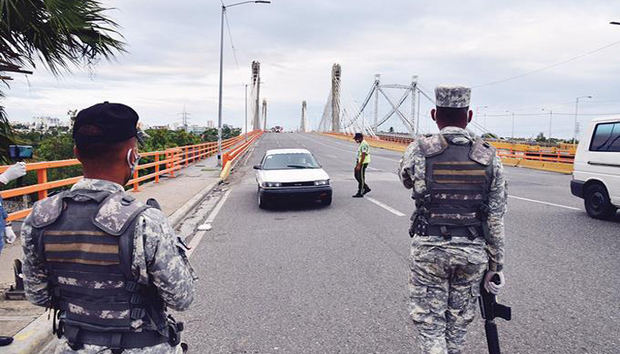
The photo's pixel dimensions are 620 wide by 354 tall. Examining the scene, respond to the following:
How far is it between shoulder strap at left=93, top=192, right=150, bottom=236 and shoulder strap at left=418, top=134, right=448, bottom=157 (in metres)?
1.83

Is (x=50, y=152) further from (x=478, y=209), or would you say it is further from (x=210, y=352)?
(x=478, y=209)

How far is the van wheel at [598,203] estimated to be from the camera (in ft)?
29.8

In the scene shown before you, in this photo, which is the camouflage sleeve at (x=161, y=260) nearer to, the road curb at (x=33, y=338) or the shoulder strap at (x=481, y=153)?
the shoulder strap at (x=481, y=153)

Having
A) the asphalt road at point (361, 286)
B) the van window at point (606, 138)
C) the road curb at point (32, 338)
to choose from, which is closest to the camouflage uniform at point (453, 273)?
the asphalt road at point (361, 286)

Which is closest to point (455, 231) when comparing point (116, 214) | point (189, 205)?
point (116, 214)

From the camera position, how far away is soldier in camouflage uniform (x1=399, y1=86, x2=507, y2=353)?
3.00 metres

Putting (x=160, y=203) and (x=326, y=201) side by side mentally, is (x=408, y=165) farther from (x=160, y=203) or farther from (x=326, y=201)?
(x=160, y=203)

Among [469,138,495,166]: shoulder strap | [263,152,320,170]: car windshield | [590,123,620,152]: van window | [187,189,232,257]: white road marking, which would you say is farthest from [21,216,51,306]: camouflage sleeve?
[263,152,320,170]: car windshield

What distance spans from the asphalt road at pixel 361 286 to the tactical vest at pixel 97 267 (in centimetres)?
206

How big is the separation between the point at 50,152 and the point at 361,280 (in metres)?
20.9

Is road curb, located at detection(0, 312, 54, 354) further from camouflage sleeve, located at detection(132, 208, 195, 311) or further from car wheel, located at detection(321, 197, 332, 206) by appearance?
car wheel, located at detection(321, 197, 332, 206)

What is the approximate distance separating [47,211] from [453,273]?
2306 millimetres

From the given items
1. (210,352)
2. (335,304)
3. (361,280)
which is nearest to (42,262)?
(210,352)

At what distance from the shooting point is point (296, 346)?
394 centimetres
